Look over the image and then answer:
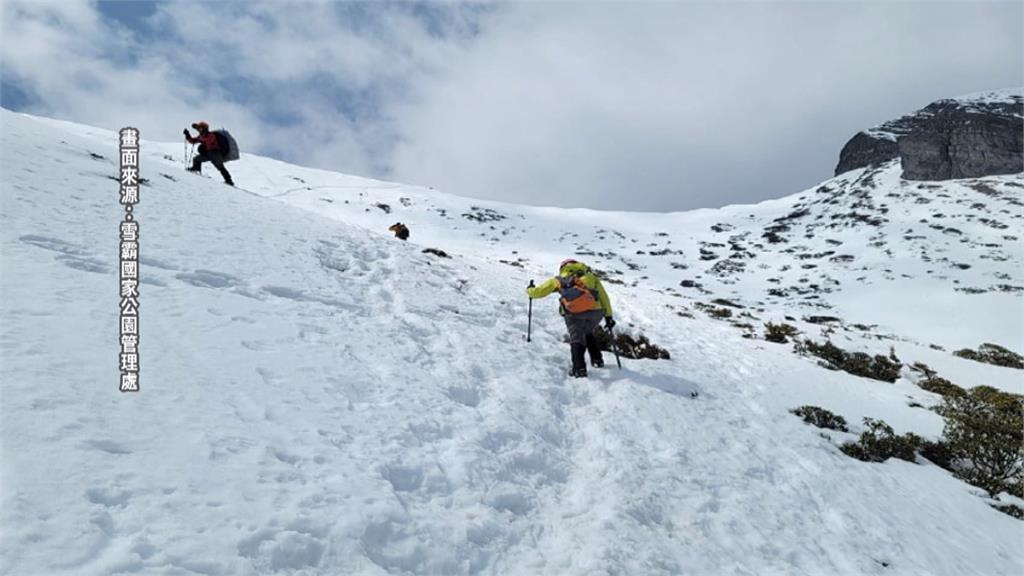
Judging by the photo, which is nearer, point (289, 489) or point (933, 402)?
point (289, 489)

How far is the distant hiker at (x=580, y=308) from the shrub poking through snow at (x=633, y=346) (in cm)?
160

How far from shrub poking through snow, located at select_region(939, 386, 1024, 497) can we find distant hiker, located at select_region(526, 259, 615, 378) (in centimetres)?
626

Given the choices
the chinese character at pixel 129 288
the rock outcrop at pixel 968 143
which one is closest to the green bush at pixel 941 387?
the chinese character at pixel 129 288

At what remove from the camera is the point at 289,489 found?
409cm

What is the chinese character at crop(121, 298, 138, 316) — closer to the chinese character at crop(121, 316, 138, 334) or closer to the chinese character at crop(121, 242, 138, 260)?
the chinese character at crop(121, 316, 138, 334)

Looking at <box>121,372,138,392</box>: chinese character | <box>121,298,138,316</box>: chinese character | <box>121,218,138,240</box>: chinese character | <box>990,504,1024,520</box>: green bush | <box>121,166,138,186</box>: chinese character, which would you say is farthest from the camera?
<box>121,166,138,186</box>: chinese character

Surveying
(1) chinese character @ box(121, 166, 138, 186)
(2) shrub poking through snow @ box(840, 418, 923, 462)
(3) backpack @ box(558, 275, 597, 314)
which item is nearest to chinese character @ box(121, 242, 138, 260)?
(1) chinese character @ box(121, 166, 138, 186)

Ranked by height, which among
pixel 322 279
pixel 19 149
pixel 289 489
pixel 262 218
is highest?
pixel 19 149

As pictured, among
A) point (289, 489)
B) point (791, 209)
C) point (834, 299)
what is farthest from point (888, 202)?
point (289, 489)

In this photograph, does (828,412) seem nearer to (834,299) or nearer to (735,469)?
(735,469)

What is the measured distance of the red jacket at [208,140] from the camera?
53.7 feet

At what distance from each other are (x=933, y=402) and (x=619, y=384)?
8119 mm

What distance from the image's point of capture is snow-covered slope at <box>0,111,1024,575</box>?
363 centimetres

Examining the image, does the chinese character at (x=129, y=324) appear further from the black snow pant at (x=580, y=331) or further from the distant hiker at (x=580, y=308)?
the black snow pant at (x=580, y=331)
